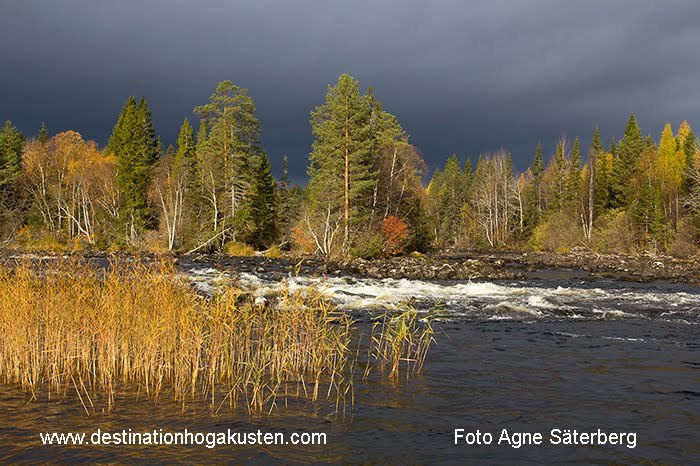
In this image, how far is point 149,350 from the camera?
7.75m

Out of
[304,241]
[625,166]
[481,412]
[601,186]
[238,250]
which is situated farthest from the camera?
[601,186]

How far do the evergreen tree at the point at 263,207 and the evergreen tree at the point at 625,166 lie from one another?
1652 inches

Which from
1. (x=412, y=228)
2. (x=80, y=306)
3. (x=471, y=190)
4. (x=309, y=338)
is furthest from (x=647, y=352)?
(x=471, y=190)

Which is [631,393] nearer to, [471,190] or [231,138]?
[231,138]

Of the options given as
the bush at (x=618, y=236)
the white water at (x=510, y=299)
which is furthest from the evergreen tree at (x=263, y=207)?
the bush at (x=618, y=236)

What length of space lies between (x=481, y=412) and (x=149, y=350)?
4.88 m

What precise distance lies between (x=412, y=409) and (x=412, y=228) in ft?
130

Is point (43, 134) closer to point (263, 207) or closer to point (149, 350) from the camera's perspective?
point (263, 207)

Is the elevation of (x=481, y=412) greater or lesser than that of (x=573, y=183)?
lesser

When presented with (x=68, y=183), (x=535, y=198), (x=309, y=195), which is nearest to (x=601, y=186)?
(x=535, y=198)

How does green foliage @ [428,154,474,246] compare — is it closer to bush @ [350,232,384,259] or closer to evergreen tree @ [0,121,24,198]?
bush @ [350,232,384,259]

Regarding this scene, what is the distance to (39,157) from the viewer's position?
54.8 metres

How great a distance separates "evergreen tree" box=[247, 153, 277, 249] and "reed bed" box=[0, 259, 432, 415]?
3853 cm

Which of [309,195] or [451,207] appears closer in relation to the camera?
[309,195]
